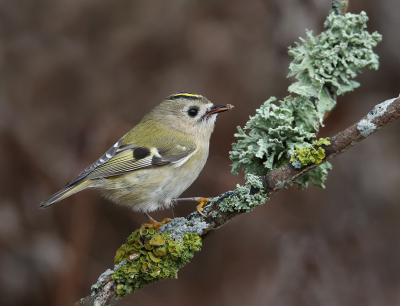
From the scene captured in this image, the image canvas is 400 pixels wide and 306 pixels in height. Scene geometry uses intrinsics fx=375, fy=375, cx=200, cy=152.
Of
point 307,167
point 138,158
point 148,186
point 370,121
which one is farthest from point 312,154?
point 138,158

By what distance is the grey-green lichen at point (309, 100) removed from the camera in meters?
1.76

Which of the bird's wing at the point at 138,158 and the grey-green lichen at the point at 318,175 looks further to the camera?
the bird's wing at the point at 138,158

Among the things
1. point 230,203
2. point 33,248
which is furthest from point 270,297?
point 33,248

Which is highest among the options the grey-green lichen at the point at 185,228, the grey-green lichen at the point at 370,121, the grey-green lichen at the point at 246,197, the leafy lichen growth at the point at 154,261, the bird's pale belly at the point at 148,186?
the grey-green lichen at the point at 370,121

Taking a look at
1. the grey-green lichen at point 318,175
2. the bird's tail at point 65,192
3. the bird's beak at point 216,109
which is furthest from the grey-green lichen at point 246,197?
the bird's tail at point 65,192

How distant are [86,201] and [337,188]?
5.80ft

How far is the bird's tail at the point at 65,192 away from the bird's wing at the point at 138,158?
1.0 inches

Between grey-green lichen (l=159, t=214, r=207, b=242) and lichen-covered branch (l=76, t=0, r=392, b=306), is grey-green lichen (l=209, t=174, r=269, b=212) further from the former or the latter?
grey-green lichen (l=159, t=214, r=207, b=242)

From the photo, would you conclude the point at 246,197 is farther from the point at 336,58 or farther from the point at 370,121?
the point at 336,58

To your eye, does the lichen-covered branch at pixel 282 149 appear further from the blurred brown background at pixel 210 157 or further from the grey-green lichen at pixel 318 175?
the blurred brown background at pixel 210 157

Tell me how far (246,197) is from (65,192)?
39.2 inches

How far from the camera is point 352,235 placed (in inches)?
103

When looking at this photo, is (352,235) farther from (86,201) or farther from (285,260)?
(86,201)

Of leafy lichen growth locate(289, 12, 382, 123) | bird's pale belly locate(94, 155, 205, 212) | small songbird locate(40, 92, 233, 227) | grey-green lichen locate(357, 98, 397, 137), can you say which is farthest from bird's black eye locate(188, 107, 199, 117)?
grey-green lichen locate(357, 98, 397, 137)
